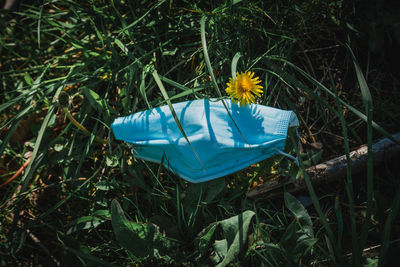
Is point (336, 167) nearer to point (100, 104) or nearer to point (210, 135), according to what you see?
point (210, 135)

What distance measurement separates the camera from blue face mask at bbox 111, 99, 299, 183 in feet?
3.91

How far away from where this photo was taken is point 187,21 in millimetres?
1479

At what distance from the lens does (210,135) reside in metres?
1.19

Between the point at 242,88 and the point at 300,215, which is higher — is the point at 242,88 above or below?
above

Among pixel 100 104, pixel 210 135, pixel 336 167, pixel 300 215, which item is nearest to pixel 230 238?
pixel 300 215

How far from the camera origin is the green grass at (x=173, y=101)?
1269mm

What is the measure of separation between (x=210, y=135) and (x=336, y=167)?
2.02ft

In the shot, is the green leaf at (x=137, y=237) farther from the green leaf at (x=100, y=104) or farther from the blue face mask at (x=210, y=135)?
the green leaf at (x=100, y=104)

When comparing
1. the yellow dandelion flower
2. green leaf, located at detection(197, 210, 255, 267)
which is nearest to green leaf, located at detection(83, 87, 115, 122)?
the yellow dandelion flower

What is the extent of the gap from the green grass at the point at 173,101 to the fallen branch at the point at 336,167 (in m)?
0.05

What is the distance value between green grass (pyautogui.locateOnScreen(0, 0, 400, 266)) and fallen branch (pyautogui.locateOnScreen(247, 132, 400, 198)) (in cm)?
5

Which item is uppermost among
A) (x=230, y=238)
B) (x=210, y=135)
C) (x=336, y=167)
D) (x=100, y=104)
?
(x=100, y=104)

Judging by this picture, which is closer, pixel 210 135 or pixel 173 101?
pixel 210 135

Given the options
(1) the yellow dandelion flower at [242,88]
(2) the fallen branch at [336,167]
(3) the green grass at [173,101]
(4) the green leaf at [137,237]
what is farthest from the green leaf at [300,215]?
(4) the green leaf at [137,237]
